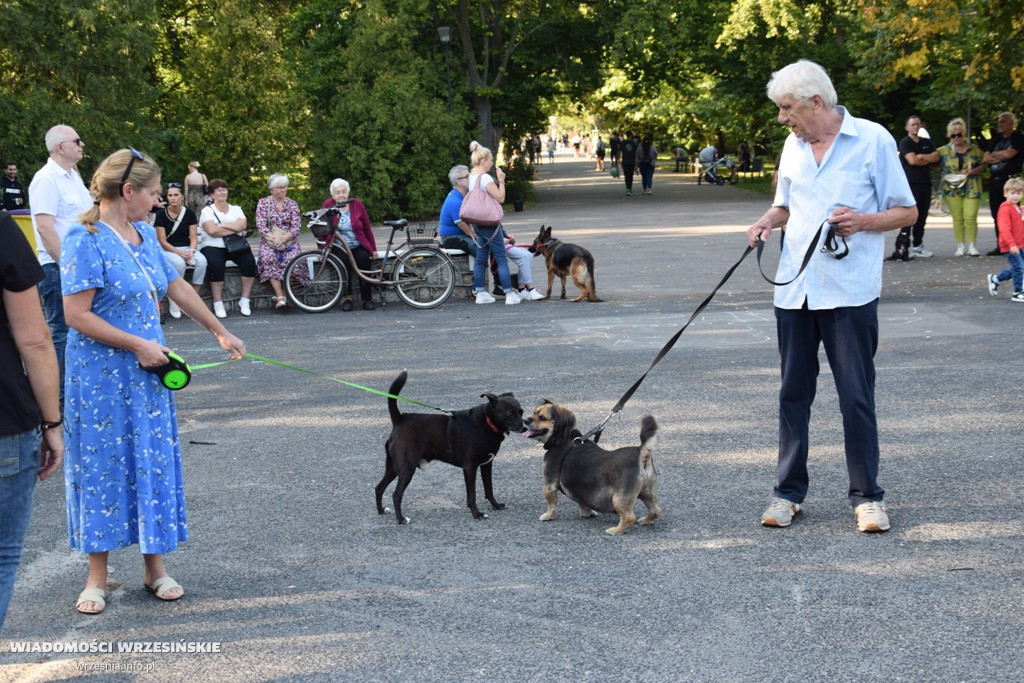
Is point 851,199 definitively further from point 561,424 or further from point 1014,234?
point 1014,234

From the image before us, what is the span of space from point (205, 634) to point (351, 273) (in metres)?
10.0

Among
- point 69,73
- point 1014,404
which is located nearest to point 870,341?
point 1014,404

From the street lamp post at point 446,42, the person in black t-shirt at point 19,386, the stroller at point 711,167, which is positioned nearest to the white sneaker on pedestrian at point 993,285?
the person in black t-shirt at point 19,386

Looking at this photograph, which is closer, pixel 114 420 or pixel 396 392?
pixel 114 420

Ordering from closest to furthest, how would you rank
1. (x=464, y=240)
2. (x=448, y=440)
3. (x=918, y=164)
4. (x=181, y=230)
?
(x=448, y=440) → (x=181, y=230) → (x=464, y=240) → (x=918, y=164)

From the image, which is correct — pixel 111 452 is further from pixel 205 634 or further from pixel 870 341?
pixel 870 341

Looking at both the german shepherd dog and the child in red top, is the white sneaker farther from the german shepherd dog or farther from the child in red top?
the child in red top

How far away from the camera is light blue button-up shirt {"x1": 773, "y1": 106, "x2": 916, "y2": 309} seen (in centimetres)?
521

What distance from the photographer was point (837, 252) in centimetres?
522

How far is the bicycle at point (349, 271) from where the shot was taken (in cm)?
1409

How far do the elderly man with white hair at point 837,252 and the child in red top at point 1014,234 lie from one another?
781 cm

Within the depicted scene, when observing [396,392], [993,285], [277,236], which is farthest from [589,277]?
[396,392]

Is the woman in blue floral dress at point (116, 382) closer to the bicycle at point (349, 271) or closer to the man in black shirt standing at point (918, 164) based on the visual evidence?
the bicycle at point (349, 271)

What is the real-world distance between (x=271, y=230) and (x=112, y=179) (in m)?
9.80
